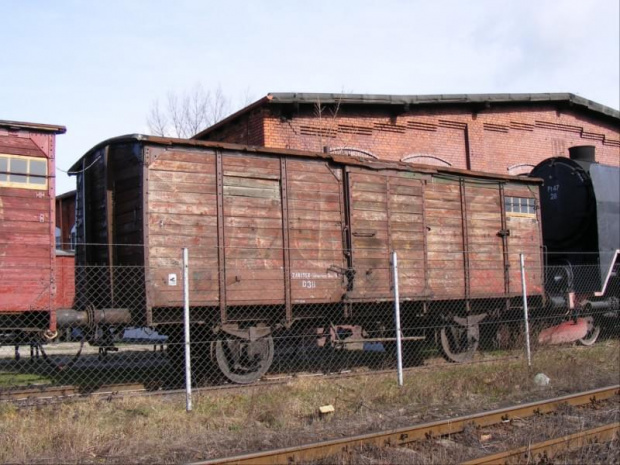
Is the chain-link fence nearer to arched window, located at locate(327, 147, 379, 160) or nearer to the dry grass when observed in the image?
the dry grass

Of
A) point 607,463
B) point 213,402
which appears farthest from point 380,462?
point 213,402

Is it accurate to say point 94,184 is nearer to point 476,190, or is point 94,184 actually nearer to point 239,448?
point 239,448

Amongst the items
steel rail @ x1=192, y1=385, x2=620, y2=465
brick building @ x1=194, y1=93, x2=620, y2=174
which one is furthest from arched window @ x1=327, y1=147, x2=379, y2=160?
steel rail @ x1=192, y1=385, x2=620, y2=465

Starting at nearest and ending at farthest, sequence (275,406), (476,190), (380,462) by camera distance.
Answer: (380,462) < (275,406) < (476,190)

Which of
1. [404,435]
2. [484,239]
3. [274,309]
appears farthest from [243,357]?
[484,239]

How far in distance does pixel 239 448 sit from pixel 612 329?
38.2 ft

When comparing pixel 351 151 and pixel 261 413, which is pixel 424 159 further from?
pixel 261 413

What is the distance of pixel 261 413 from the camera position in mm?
7410

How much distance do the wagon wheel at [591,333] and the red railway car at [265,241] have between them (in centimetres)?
331

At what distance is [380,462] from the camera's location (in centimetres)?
545

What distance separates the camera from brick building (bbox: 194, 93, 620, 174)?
54.1 ft

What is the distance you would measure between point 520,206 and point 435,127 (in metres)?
7.01

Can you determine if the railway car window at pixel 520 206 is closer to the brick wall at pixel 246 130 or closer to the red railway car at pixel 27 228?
the brick wall at pixel 246 130

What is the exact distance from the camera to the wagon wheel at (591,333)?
1382 cm
